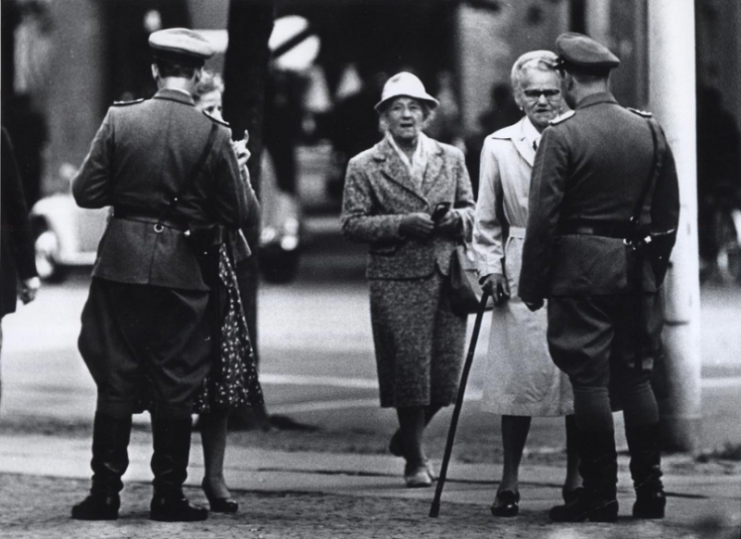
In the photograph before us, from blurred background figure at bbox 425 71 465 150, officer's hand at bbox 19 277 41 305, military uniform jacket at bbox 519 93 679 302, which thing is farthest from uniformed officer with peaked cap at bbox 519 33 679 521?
blurred background figure at bbox 425 71 465 150

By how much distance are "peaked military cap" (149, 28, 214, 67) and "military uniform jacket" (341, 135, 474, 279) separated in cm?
143

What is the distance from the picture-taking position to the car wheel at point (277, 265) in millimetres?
20844

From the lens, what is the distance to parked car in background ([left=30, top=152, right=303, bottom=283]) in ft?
68.3

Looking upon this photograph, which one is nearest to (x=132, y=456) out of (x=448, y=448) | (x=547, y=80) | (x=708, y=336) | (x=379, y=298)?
(x=379, y=298)

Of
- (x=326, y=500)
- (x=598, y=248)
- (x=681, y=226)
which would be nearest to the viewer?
(x=598, y=248)

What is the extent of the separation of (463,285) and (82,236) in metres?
14.1

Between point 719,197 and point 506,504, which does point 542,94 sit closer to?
point 506,504

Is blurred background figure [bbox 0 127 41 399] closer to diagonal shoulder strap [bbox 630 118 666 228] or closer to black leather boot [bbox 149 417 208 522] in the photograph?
black leather boot [bbox 149 417 208 522]

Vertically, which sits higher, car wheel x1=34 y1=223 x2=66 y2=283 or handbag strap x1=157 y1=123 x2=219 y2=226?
handbag strap x1=157 y1=123 x2=219 y2=226

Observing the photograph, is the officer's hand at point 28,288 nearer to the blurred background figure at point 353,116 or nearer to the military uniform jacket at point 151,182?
the military uniform jacket at point 151,182

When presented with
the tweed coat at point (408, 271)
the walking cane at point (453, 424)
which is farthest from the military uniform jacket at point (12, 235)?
the walking cane at point (453, 424)

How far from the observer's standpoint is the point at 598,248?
21.1ft

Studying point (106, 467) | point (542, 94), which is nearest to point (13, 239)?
point (106, 467)

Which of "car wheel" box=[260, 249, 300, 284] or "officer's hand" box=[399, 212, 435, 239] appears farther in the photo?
"car wheel" box=[260, 249, 300, 284]
